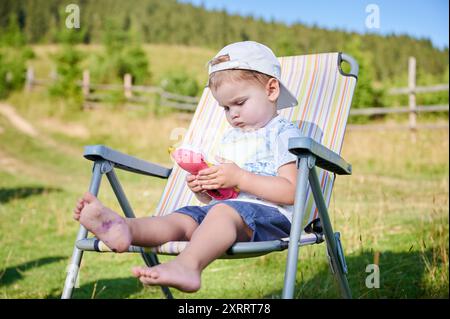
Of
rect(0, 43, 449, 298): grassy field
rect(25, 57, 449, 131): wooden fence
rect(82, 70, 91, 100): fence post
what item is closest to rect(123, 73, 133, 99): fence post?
rect(25, 57, 449, 131): wooden fence

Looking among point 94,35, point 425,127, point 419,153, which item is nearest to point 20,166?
point 419,153

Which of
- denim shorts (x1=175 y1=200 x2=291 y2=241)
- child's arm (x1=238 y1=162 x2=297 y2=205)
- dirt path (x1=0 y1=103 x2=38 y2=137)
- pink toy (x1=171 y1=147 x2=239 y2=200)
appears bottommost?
dirt path (x1=0 y1=103 x2=38 y2=137)

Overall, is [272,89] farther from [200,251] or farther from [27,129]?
[27,129]

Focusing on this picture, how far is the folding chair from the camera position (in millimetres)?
1712

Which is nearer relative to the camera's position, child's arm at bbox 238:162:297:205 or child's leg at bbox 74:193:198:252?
child's leg at bbox 74:193:198:252

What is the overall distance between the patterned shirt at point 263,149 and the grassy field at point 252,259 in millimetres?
642

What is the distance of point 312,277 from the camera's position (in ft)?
10.6

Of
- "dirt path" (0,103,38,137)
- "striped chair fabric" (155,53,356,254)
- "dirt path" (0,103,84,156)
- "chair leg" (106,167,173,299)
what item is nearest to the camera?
"chair leg" (106,167,173,299)

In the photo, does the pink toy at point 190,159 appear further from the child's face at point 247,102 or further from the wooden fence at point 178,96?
A: the wooden fence at point 178,96

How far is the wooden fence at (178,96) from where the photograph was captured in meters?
11.5

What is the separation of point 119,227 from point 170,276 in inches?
10.4

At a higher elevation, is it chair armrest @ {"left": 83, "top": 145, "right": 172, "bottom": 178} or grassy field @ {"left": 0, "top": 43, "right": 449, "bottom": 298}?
chair armrest @ {"left": 83, "top": 145, "right": 172, "bottom": 178}

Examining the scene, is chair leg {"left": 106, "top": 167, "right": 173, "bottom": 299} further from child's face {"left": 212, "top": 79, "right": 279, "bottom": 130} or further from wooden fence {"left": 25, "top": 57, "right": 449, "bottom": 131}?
wooden fence {"left": 25, "top": 57, "right": 449, "bottom": 131}
